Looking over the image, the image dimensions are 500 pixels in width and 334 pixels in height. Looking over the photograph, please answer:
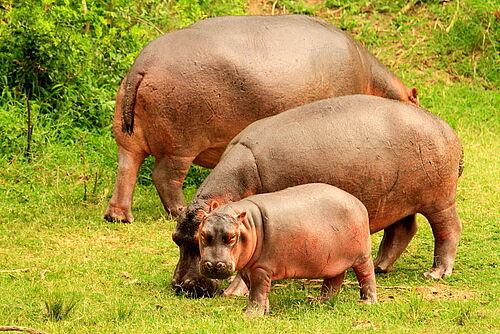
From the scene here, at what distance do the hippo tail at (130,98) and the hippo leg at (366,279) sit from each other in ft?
9.93

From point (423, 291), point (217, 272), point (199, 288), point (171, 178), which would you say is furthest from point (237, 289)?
point (171, 178)

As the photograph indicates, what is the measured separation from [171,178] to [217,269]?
3078mm

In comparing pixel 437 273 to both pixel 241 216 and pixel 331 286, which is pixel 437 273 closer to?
pixel 331 286

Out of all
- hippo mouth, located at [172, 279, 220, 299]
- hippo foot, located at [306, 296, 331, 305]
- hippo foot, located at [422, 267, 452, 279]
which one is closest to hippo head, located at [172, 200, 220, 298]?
hippo mouth, located at [172, 279, 220, 299]

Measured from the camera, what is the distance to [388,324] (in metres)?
A: 5.43

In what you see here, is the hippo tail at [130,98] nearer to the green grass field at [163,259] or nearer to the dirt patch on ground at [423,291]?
the green grass field at [163,259]

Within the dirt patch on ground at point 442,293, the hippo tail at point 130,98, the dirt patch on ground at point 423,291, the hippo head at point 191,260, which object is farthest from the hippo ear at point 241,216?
the hippo tail at point 130,98

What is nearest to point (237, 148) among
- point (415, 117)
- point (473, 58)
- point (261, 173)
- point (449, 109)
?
point (261, 173)

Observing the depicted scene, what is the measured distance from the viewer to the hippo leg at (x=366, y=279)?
5855 mm

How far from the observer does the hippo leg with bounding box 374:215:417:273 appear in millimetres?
6879

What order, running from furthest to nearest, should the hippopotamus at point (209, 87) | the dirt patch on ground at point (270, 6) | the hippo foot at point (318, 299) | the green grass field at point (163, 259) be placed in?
the dirt patch on ground at point (270, 6)
the hippopotamus at point (209, 87)
the hippo foot at point (318, 299)
the green grass field at point (163, 259)

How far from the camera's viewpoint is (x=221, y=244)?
17.4ft

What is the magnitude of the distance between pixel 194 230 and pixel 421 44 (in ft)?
26.1

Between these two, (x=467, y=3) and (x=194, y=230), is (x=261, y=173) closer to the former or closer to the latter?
(x=194, y=230)
